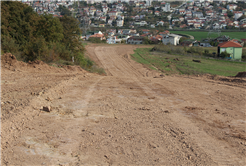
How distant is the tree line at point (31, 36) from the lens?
17.6 m

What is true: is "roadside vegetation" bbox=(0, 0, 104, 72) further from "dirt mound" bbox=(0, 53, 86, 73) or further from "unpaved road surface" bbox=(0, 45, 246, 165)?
"unpaved road surface" bbox=(0, 45, 246, 165)

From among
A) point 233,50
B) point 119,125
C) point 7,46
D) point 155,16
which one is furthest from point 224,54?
point 155,16

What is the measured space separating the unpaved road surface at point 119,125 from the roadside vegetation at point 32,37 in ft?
21.6

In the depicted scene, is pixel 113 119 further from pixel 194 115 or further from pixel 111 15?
pixel 111 15

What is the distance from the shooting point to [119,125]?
6961 millimetres

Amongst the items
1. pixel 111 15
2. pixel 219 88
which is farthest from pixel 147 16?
pixel 219 88

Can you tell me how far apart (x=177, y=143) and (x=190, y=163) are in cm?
86

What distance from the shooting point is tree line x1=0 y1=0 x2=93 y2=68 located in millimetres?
17562

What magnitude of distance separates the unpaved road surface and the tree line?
6.67 m

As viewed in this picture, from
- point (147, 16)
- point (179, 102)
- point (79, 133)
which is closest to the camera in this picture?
point (79, 133)

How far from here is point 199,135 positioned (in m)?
6.50

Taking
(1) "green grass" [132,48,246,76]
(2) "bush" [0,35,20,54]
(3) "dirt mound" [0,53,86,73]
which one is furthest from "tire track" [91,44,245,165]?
(1) "green grass" [132,48,246,76]

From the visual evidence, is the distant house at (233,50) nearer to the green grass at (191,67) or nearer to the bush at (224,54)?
the bush at (224,54)

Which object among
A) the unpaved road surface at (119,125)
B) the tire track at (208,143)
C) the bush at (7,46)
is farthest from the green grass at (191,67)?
the tire track at (208,143)
